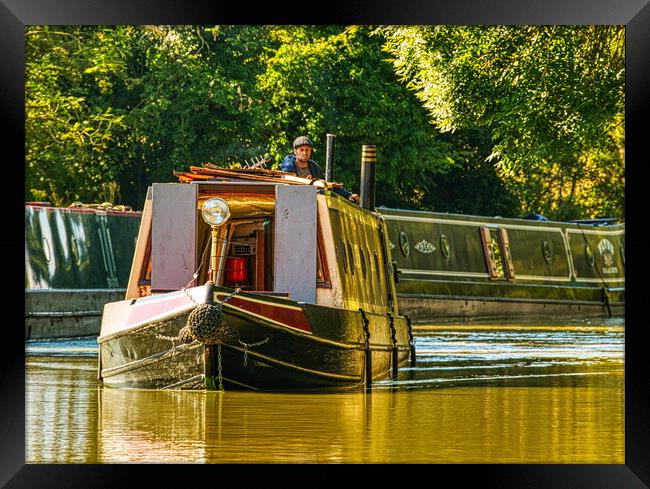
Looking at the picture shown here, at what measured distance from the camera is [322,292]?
13852mm

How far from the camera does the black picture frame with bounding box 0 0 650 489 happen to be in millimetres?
7789

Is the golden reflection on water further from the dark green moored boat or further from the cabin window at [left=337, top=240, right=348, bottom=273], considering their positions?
the cabin window at [left=337, top=240, right=348, bottom=273]

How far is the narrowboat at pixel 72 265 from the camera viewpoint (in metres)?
20.9

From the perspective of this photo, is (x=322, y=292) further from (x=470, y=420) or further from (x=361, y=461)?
(x=361, y=461)

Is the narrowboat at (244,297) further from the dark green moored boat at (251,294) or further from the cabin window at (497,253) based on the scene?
the cabin window at (497,253)

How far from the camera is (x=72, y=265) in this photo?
72.9ft

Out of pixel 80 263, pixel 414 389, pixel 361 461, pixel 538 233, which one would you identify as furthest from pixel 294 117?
pixel 361 461

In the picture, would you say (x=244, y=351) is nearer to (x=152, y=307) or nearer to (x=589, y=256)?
(x=152, y=307)

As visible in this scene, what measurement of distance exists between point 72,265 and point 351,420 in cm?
1118

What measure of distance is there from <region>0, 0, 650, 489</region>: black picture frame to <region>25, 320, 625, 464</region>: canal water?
140 centimetres

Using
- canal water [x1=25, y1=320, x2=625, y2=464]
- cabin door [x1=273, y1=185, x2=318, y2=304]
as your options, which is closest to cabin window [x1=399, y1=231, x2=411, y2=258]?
canal water [x1=25, y1=320, x2=625, y2=464]

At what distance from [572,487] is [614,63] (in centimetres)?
1110
